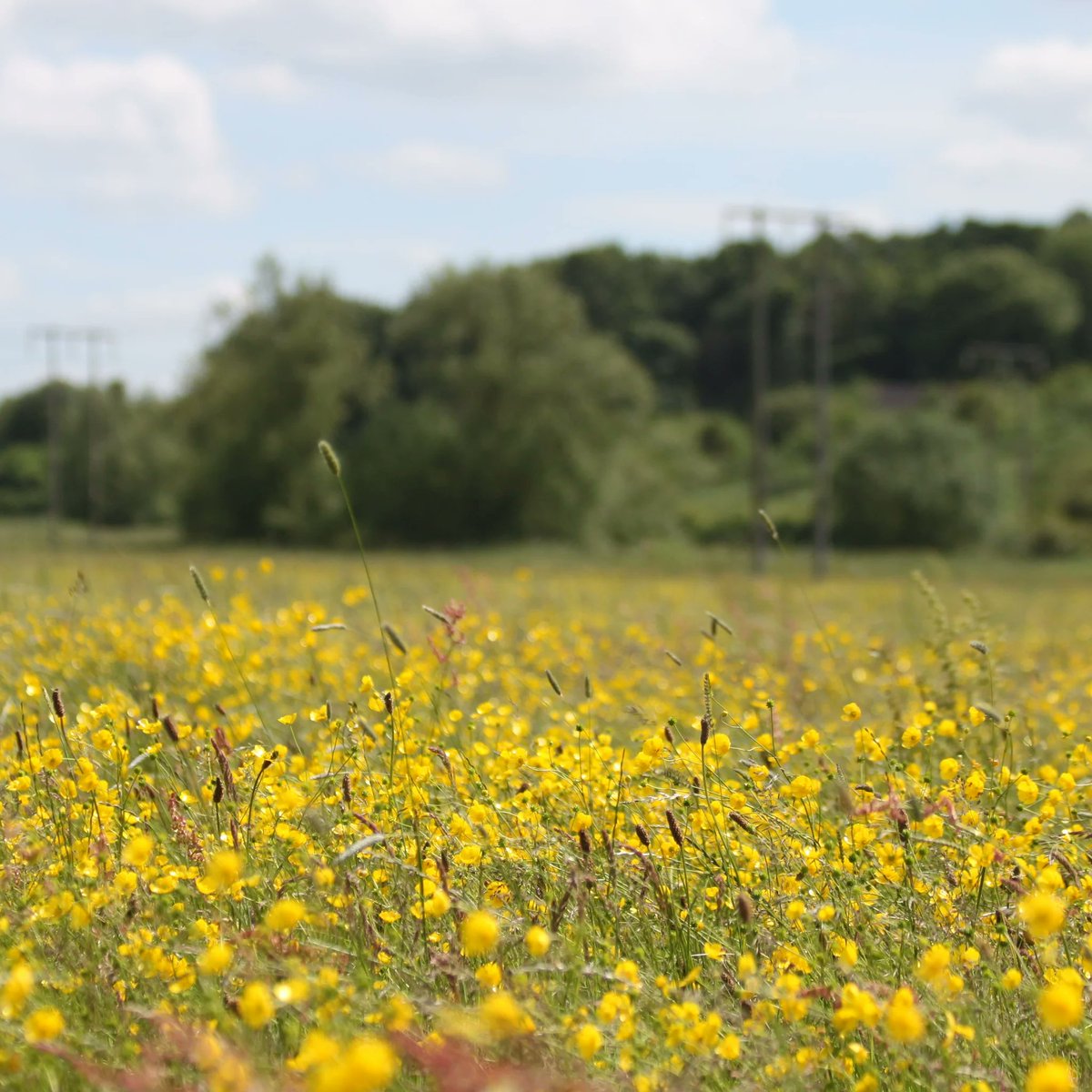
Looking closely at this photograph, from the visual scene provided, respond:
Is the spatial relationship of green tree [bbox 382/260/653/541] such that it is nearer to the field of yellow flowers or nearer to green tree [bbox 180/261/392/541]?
green tree [bbox 180/261/392/541]

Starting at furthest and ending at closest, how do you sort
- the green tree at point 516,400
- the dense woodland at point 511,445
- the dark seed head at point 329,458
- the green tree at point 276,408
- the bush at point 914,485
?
the green tree at point 276,408, the green tree at point 516,400, the dense woodland at point 511,445, the bush at point 914,485, the dark seed head at point 329,458

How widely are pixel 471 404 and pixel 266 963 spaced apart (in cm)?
5111

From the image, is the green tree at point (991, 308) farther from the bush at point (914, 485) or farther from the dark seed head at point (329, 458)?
the dark seed head at point (329, 458)

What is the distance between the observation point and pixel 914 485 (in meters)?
49.6

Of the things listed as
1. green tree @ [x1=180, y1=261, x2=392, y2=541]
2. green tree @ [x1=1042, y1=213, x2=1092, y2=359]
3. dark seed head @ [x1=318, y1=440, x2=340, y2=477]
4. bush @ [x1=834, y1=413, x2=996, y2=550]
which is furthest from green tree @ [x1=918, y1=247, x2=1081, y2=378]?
dark seed head @ [x1=318, y1=440, x2=340, y2=477]

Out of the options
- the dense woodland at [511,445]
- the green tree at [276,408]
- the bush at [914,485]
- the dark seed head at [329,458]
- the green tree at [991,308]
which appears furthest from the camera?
the green tree at [991,308]

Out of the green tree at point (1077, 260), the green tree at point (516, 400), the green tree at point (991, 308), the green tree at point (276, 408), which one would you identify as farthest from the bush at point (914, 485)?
the green tree at point (1077, 260)

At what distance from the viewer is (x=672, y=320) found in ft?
334

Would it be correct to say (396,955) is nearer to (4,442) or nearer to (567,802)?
(567,802)

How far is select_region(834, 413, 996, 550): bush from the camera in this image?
161 feet

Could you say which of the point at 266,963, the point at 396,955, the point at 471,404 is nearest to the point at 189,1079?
the point at 266,963

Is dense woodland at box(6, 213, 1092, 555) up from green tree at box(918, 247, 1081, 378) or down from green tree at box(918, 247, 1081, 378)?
down

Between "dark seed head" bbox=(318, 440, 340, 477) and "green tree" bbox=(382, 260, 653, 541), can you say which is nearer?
"dark seed head" bbox=(318, 440, 340, 477)

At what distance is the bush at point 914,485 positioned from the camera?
4919 centimetres
